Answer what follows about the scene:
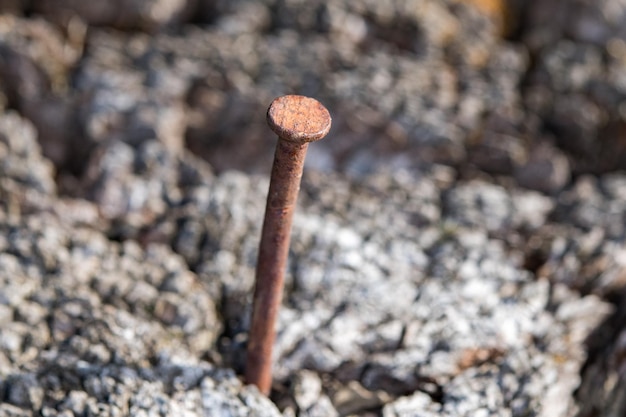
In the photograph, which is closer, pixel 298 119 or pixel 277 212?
pixel 298 119

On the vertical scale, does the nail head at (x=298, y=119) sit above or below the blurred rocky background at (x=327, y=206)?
above

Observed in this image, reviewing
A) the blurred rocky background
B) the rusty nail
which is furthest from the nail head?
the blurred rocky background

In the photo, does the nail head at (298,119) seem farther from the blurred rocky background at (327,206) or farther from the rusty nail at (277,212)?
the blurred rocky background at (327,206)

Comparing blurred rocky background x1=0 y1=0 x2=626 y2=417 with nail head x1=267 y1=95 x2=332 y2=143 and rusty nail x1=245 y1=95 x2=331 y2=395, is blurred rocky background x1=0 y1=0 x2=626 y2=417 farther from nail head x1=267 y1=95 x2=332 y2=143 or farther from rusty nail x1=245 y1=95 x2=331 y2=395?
nail head x1=267 y1=95 x2=332 y2=143

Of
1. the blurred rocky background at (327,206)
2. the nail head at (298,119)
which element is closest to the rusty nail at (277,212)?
the nail head at (298,119)

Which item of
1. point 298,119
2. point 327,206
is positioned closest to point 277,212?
point 298,119

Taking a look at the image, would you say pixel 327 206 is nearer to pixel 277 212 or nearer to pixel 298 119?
pixel 277 212

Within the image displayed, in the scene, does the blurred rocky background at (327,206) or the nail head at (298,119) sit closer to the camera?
the nail head at (298,119)

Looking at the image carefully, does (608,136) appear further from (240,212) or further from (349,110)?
(240,212)
